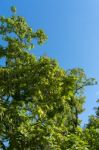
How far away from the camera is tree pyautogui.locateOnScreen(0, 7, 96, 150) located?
2661cm

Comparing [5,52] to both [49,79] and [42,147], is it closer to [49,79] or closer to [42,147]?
[49,79]

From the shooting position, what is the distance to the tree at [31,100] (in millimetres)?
26609

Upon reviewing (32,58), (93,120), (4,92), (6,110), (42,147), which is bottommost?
(42,147)

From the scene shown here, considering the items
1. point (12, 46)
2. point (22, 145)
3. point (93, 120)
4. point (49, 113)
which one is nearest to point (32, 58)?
point (12, 46)

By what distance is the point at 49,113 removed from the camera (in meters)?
29.3

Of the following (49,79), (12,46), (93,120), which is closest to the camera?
(49,79)

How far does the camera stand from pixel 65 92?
1123 inches

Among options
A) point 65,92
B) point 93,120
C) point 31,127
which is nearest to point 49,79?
point 65,92

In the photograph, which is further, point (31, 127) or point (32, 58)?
point (32, 58)

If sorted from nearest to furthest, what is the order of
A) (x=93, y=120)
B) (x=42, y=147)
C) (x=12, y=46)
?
(x=42, y=147), (x=12, y=46), (x=93, y=120)

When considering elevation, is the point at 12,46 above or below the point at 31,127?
above

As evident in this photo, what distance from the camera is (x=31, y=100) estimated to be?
28531 mm

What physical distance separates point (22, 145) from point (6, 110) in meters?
2.65

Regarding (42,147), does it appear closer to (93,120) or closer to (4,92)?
(4,92)
